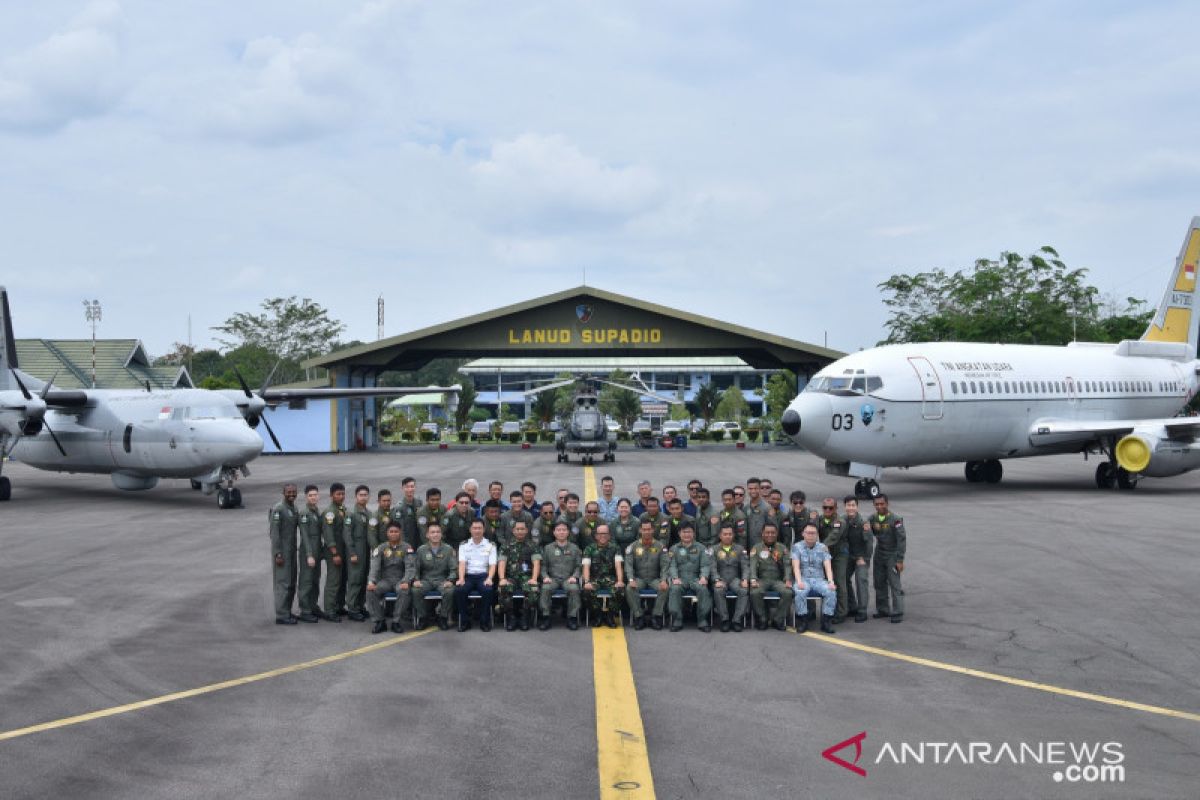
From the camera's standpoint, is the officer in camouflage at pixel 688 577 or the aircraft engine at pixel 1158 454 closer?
the officer in camouflage at pixel 688 577

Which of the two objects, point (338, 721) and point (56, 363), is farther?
point (56, 363)

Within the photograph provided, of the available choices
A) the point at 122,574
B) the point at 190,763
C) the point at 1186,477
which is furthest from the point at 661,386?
the point at 190,763

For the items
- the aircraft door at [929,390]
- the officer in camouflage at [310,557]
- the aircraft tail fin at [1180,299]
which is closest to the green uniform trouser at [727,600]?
the officer in camouflage at [310,557]

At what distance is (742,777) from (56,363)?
6758 centimetres

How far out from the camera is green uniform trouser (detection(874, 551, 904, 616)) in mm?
11711

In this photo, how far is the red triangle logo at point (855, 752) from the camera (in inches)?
271

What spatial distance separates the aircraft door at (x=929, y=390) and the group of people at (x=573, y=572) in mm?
13473

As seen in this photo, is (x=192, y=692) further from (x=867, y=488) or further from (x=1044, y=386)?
(x=1044, y=386)

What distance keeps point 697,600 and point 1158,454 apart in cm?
2103

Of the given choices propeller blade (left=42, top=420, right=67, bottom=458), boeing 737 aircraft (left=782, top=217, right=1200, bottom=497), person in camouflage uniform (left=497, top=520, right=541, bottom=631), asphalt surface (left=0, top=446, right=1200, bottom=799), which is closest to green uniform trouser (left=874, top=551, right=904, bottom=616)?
asphalt surface (left=0, top=446, right=1200, bottom=799)

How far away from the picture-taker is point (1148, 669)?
9.47 metres

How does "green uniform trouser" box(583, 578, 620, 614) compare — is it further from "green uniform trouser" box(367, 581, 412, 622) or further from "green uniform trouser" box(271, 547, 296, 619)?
"green uniform trouser" box(271, 547, 296, 619)

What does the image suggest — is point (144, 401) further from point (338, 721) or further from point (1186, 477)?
point (1186, 477)

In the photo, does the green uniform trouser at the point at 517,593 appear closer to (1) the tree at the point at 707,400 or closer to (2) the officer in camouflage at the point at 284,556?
(2) the officer in camouflage at the point at 284,556
